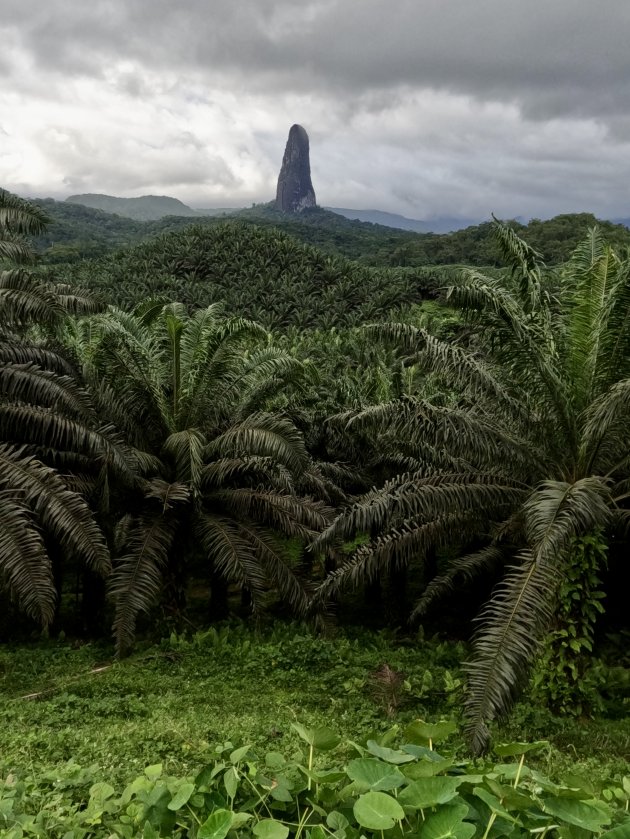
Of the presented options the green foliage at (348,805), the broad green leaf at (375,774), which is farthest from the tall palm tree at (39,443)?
the broad green leaf at (375,774)

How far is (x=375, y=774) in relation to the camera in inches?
62.1

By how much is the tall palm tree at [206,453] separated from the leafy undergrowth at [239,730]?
3.48 ft

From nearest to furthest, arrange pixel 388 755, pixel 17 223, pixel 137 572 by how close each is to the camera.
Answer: pixel 388 755, pixel 137 572, pixel 17 223

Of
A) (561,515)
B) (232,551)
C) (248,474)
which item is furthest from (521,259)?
(232,551)

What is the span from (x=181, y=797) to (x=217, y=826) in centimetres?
15

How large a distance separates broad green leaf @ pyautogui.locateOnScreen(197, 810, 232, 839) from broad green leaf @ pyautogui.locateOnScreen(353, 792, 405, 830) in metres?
0.28

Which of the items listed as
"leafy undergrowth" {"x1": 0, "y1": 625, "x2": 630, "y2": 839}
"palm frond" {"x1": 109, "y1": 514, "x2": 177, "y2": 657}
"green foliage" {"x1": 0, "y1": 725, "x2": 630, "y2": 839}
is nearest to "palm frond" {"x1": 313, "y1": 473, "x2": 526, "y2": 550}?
"leafy undergrowth" {"x1": 0, "y1": 625, "x2": 630, "y2": 839}

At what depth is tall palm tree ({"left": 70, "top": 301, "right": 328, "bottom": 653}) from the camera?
8727 millimetres

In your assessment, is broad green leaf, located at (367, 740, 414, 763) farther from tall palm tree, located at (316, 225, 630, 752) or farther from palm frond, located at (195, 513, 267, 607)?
palm frond, located at (195, 513, 267, 607)

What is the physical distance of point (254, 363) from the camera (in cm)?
1025

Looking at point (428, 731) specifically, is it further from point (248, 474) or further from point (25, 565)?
point (248, 474)

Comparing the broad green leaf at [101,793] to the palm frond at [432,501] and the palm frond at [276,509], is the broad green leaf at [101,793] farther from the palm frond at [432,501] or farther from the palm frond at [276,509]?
the palm frond at [276,509]

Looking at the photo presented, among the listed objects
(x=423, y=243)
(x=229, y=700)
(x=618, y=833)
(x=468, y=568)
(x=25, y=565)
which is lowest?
(x=229, y=700)

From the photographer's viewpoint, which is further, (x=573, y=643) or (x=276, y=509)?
(x=276, y=509)
